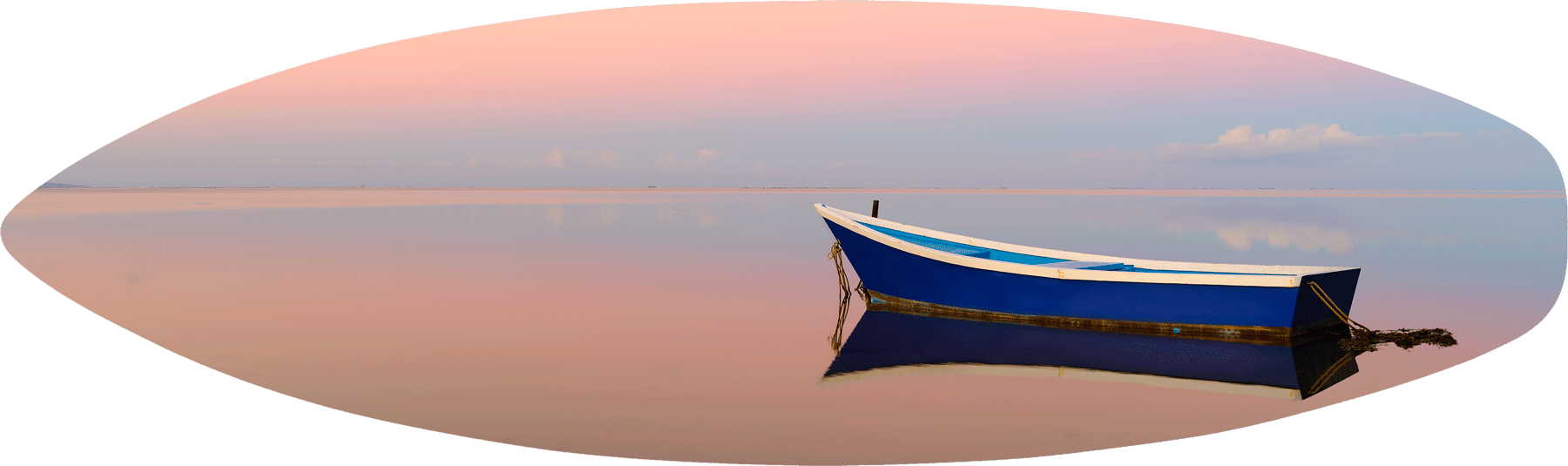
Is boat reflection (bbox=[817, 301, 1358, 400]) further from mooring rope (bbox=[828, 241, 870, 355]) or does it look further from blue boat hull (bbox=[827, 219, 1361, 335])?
mooring rope (bbox=[828, 241, 870, 355])

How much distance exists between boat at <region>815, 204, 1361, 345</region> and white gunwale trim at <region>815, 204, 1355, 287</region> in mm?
12

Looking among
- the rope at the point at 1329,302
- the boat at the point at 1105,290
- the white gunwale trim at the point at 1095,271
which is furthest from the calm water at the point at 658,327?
the white gunwale trim at the point at 1095,271

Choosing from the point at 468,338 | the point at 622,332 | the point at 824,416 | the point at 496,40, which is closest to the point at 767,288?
the point at 622,332

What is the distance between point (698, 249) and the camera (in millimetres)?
19750

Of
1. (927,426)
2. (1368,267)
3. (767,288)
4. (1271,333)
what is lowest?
(927,426)

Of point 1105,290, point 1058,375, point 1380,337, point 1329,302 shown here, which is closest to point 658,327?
point 1058,375

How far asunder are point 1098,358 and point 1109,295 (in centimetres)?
149

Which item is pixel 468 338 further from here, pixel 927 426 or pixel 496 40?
pixel 927 426

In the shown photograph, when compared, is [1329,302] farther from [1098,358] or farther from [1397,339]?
[1098,358]

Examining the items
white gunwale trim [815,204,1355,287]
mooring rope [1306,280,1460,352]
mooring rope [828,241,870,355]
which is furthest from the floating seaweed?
mooring rope [828,241,870,355]

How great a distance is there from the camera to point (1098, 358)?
921cm

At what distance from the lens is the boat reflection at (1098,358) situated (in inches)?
331

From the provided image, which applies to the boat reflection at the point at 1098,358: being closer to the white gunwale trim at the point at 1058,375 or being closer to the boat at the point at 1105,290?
the white gunwale trim at the point at 1058,375

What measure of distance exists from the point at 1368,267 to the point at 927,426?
12528 mm
